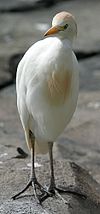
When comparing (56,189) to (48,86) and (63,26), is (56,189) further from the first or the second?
(63,26)

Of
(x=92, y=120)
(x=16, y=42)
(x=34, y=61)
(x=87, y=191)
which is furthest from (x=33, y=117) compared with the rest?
(x=16, y=42)

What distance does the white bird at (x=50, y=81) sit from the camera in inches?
137

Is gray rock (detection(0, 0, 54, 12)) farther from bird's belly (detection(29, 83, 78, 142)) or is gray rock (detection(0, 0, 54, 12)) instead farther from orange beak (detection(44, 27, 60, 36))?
orange beak (detection(44, 27, 60, 36))

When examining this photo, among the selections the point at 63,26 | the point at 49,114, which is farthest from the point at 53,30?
the point at 49,114

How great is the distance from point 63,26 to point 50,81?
1.04 feet

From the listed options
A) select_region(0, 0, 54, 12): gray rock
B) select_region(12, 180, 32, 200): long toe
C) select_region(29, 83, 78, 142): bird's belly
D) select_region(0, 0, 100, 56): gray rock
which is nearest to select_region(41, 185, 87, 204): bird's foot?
select_region(12, 180, 32, 200): long toe

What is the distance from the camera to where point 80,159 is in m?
6.34

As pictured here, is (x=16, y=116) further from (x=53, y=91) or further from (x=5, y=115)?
(x=53, y=91)

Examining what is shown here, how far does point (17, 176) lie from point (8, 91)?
4285 mm

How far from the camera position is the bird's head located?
344cm

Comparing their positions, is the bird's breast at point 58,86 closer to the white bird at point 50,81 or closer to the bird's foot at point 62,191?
the white bird at point 50,81

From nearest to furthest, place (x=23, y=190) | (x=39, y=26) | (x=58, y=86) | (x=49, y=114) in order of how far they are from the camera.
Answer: (x=58, y=86), (x=49, y=114), (x=23, y=190), (x=39, y=26)

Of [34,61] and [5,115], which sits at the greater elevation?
[34,61]

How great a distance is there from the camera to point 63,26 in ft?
11.4
